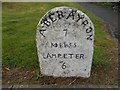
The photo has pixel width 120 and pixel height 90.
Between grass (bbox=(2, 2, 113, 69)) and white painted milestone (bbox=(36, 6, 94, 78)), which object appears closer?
white painted milestone (bbox=(36, 6, 94, 78))

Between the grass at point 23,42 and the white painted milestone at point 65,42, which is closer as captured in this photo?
the white painted milestone at point 65,42

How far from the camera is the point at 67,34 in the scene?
4.53 meters

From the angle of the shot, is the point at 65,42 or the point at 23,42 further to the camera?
the point at 23,42

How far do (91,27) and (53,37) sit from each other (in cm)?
60

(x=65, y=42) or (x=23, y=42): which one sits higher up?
(x=65, y=42)

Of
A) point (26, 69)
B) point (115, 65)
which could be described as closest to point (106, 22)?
point (115, 65)

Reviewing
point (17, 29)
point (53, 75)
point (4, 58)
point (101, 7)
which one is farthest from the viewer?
point (101, 7)

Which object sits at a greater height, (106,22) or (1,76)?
(106,22)

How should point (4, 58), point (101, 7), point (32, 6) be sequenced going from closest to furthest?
point (4, 58) → point (32, 6) → point (101, 7)

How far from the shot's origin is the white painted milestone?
4.47 metres

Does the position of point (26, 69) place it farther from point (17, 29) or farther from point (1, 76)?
point (17, 29)

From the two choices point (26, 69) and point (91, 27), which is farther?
point (26, 69)

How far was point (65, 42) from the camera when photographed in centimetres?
458

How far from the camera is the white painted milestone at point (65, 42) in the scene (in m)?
4.47
